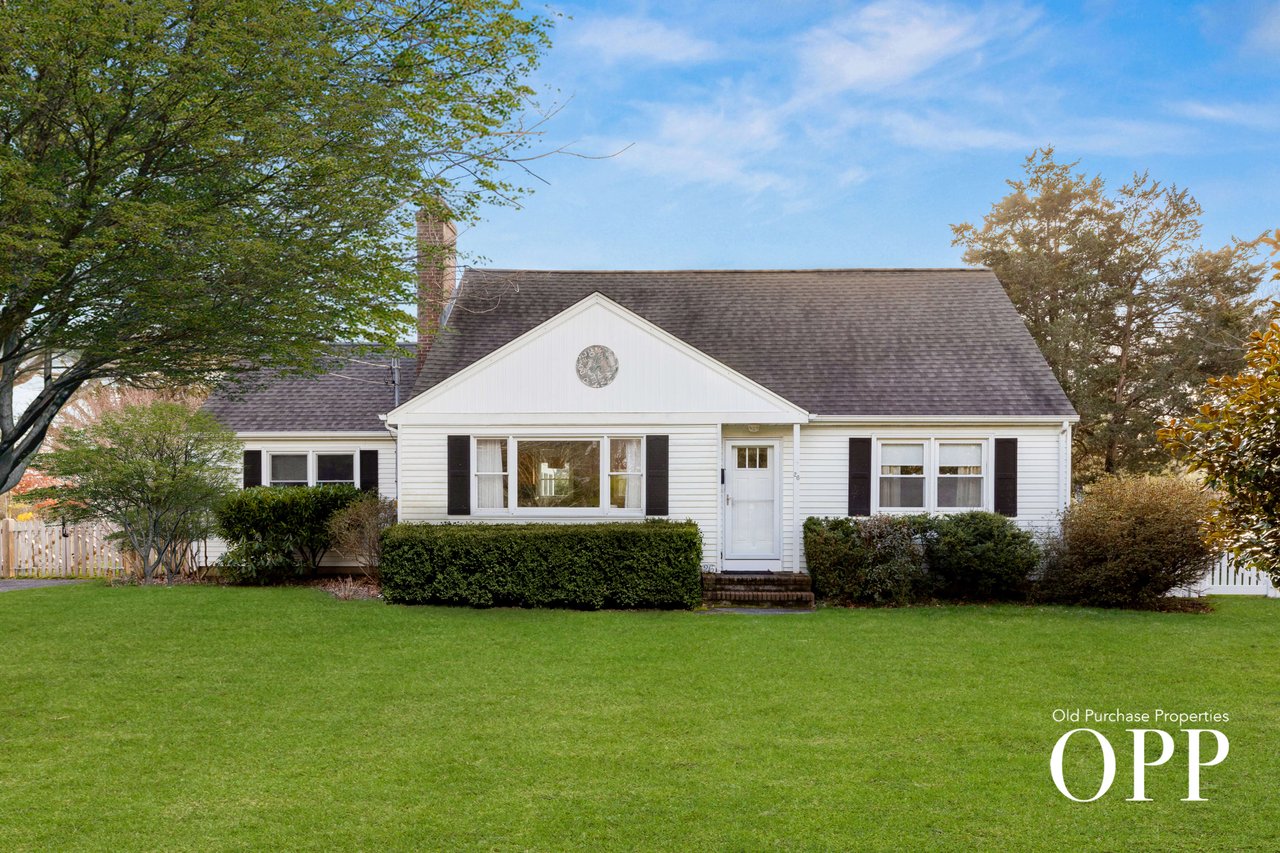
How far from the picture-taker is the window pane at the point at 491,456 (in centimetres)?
1542

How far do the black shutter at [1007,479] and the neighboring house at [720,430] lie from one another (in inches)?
1.0

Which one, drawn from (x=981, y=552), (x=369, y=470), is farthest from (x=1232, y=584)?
(x=369, y=470)

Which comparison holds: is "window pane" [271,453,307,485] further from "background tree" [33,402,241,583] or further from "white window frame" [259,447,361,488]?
"background tree" [33,402,241,583]

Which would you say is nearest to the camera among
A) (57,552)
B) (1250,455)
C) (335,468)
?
(1250,455)

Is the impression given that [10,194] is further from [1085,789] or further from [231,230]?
[1085,789]

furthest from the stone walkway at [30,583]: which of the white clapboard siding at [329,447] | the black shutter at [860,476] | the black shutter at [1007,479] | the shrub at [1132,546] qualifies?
the shrub at [1132,546]

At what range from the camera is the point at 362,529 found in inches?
617

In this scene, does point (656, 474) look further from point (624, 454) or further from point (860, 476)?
point (860, 476)

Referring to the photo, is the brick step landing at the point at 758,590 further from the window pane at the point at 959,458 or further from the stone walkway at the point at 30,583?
the stone walkway at the point at 30,583

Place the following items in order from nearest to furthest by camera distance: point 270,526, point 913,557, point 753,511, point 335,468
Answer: point 913,557 < point 753,511 < point 270,526 < point 335,468

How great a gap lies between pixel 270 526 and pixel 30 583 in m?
4.76

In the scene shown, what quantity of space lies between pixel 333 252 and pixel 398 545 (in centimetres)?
649

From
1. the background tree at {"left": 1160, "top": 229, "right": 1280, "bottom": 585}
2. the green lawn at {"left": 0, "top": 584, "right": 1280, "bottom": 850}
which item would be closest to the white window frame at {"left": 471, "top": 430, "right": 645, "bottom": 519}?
the green lawn at {"left": 0, "top": 584, "right": 1280, "bottom": 850}

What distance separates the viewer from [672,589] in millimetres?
13602
